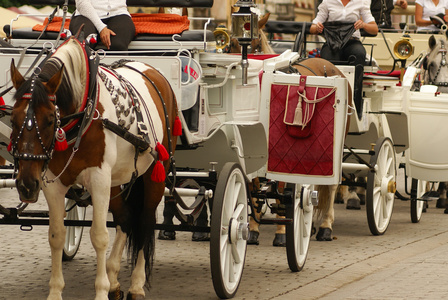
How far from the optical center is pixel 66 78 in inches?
227

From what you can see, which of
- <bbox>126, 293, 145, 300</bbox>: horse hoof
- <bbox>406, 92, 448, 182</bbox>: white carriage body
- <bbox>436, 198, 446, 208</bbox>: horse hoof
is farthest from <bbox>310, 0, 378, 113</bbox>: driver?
<bbox>126, 293, 145, 300</bbox>: horse hoof

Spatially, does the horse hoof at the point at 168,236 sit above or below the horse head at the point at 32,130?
below

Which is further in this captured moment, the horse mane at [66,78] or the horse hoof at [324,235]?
the horse hoof at [324,235]

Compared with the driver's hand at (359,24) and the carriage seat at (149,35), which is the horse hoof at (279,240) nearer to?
the carriage seat at (149,35)

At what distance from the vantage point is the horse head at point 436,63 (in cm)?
1316

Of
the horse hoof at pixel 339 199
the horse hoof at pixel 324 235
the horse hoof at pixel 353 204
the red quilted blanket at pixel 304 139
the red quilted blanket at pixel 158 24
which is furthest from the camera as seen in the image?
the horse hoof at pixel 339 199

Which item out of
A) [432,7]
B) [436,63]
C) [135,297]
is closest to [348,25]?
[436,63]

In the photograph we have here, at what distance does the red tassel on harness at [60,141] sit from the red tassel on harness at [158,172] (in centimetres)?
101

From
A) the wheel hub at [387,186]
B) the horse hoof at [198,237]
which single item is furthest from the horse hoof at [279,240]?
the wheel hub at [387,186]

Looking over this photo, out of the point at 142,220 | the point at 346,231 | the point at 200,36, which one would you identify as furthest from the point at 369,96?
the point at 142,220

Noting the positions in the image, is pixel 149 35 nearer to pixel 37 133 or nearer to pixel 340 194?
pixel 37 133

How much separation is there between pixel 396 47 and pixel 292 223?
5.21 metres

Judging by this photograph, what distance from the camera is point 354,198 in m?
12.7

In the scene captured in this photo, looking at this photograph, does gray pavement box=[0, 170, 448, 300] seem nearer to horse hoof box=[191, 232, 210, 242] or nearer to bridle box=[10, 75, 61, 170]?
horse hoof box=[191, 232, 210, 242]
